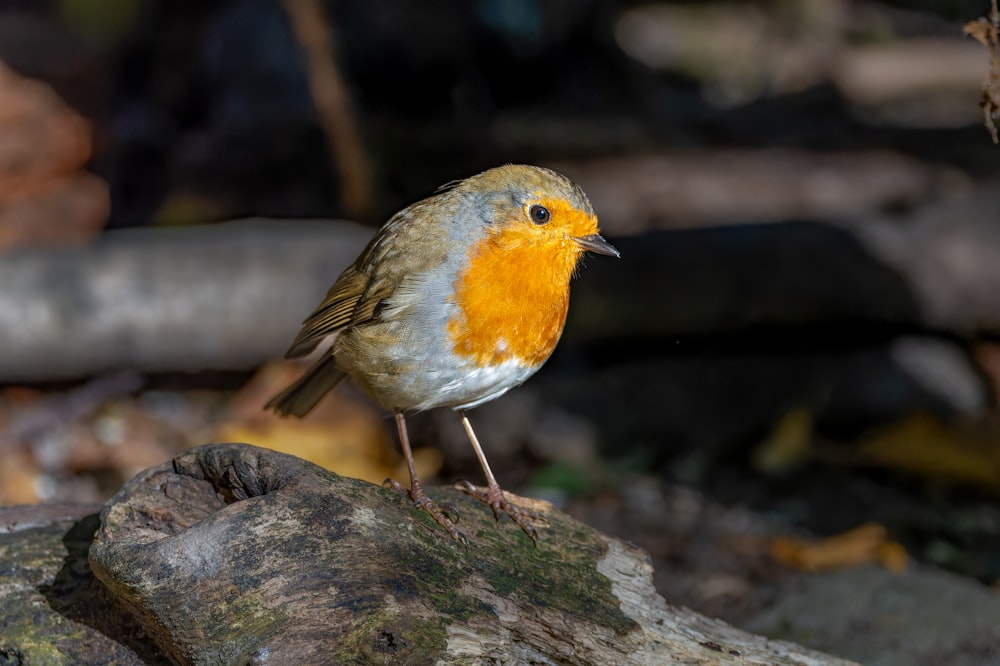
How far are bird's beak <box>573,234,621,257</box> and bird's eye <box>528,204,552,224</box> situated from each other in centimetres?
10

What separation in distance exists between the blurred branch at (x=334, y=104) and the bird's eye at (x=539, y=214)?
3.36m

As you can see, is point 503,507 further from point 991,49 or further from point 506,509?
point 991,49

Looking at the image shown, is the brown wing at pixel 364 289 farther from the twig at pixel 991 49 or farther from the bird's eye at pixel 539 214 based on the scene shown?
the twig at pixel 991 49

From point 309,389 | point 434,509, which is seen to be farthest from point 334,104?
point 434,509

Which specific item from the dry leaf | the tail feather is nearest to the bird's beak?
the tail feather

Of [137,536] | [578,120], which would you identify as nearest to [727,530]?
[137,536]

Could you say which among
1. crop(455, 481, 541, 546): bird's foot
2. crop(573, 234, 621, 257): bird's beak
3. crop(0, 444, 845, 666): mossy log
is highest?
crop(573, 234, 621, 257): bird's beak

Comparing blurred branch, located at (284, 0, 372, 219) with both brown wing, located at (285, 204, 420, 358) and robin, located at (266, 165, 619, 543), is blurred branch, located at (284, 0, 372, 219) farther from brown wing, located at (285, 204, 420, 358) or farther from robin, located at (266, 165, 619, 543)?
robin, located at (266, 165, 619, 543)

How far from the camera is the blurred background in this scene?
4746 millimetres

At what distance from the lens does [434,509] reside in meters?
2.86

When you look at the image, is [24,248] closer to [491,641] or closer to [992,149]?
[491,641]

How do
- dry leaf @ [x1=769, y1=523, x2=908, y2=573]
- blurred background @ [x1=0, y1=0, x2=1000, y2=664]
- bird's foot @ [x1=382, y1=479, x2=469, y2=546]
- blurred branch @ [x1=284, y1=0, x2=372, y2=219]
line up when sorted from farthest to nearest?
blurred branch @ [x1=284, y1=0, x2=372, y2=219]
blurred background @ [x1=0, y1=0, x2=1000, y2=664]
dry leaf @ [x1=769, y1=523, x2=908, y2=573]
bird's foot @ [x1=382, y1=479, x2=469, y2=546]

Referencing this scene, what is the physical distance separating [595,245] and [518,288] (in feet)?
0.82

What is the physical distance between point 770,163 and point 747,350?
2.64 metres
